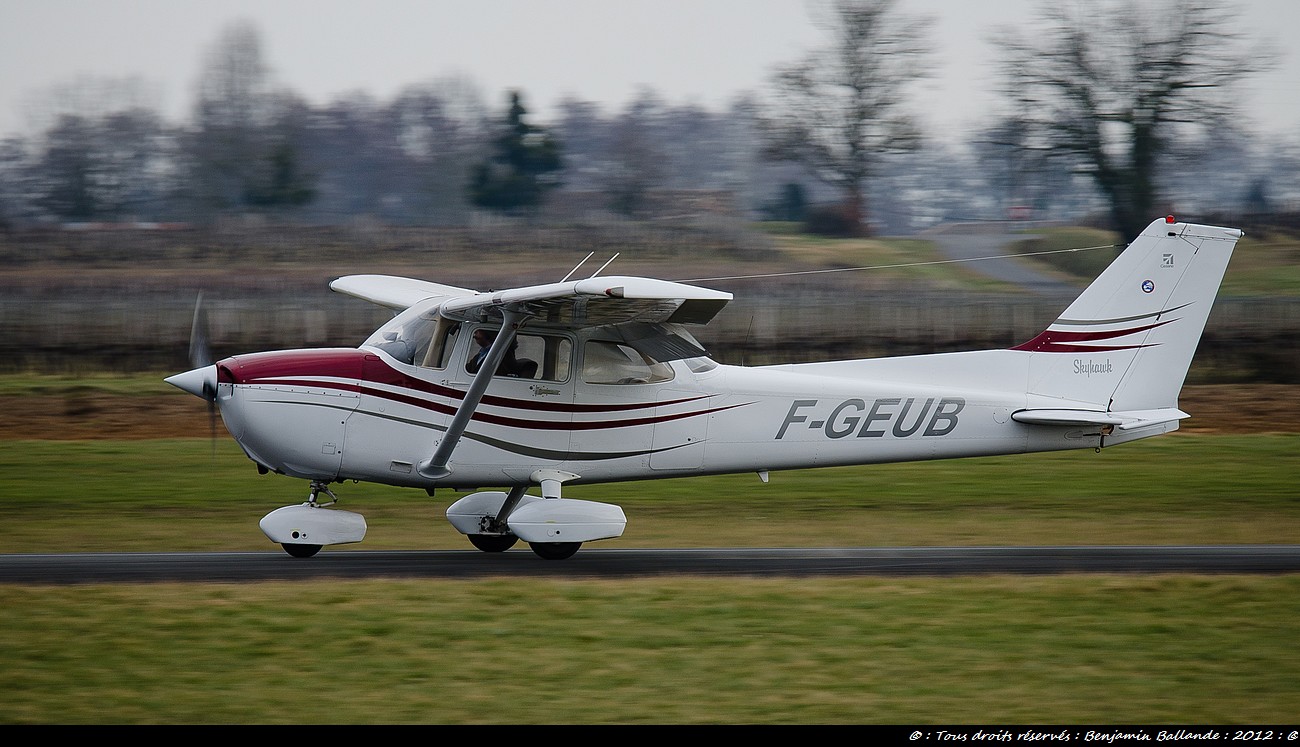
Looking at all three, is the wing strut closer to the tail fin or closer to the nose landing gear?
the nose landing gear

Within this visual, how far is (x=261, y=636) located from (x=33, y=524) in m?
6.52

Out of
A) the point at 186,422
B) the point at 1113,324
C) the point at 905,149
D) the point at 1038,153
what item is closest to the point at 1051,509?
the point at 1113,324

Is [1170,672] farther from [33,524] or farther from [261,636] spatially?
[33,524]

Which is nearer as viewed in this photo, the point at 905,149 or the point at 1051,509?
the point at 1051,509

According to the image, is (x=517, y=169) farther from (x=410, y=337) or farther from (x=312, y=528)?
(x=312, y=528)

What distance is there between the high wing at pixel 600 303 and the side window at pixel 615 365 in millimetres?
368

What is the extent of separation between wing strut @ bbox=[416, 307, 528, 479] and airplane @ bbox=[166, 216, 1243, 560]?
0.02m

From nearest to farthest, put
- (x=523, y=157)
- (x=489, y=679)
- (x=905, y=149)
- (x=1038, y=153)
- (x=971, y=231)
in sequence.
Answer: (x=489, y=679) → (x=1038, y=153) → (x=905, y=149) → (x=971, y=231) → (x=523, y=157)

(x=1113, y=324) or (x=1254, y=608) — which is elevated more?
(x=1113, y=324)

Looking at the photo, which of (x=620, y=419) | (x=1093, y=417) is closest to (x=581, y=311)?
(x=620, y=419)

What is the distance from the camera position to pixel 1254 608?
8.18 meters

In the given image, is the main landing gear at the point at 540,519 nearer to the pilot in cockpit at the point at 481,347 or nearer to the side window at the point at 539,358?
the side window at the point at 539,358

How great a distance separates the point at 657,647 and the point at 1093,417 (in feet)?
17.3

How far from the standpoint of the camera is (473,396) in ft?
31.1
